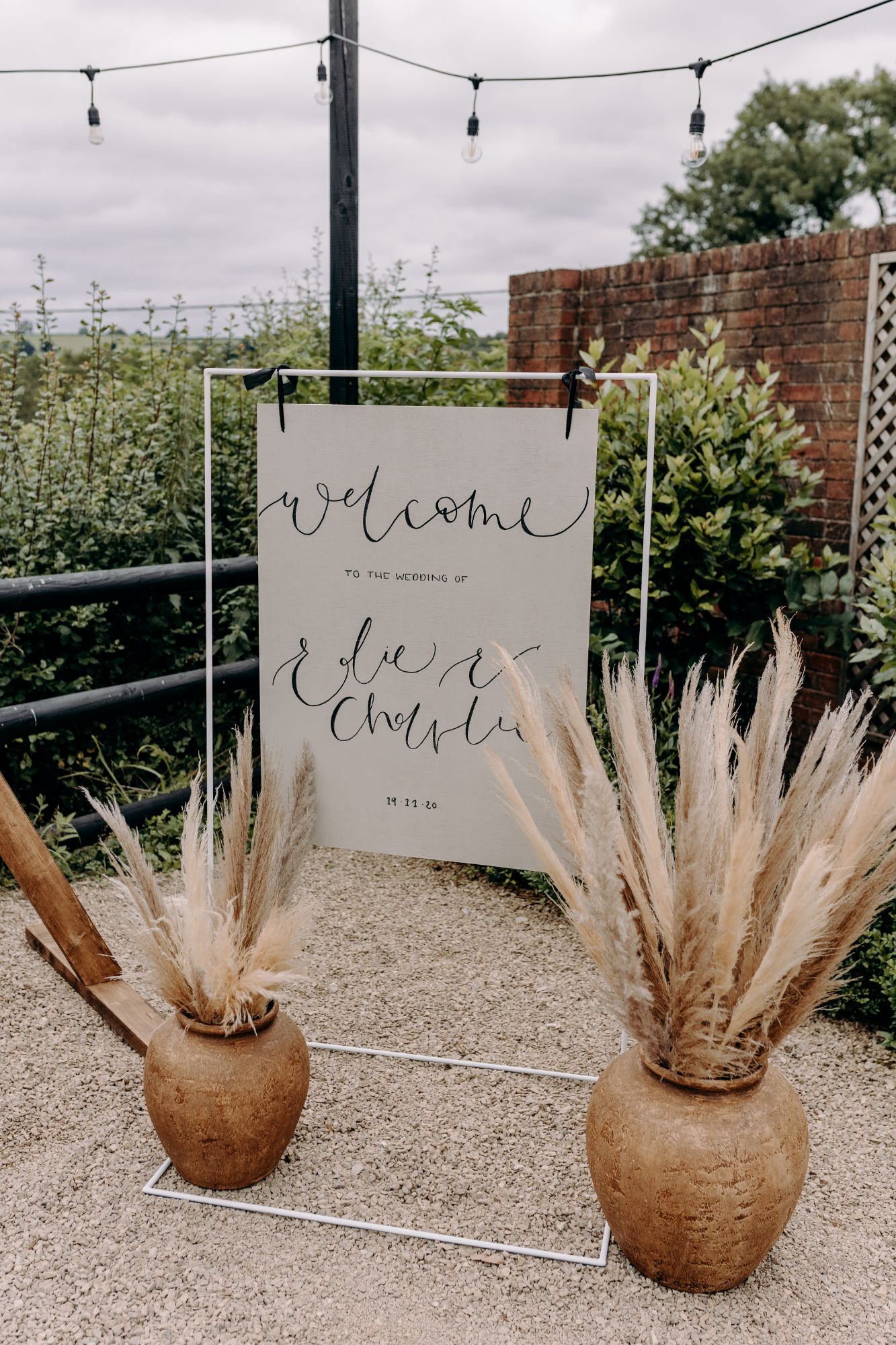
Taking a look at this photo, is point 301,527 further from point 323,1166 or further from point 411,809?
point 323,1166

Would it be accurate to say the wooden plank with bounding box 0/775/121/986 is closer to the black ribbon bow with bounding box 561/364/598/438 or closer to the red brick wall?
the black ribbon bow with bounding box 561/364/598/438

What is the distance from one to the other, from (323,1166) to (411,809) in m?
0.72

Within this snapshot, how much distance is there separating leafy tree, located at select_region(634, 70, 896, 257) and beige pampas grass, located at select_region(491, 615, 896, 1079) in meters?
25.3

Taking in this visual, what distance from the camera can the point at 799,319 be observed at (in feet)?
14.1

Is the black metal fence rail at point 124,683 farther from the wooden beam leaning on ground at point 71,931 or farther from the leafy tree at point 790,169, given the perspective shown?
the leafy tree at point 790,169

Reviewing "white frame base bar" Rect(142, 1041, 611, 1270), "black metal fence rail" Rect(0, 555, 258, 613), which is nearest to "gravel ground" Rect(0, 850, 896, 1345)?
"white frame base bar" Rect(142, 1041, 611, 1270)

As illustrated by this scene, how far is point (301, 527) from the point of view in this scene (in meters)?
2.27

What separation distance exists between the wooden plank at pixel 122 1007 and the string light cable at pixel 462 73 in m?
2.72

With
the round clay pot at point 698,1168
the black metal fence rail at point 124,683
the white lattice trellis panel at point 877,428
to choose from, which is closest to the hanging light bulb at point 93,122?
the black metal fence rail at point 124,683

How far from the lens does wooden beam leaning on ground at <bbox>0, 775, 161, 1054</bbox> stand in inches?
93.0

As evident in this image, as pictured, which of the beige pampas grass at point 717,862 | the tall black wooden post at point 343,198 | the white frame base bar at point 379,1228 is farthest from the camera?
the tall black wooden post at point 343,198

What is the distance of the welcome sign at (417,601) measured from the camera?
2.13 metres

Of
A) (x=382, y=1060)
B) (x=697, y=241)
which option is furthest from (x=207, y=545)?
(x=697, y=241)

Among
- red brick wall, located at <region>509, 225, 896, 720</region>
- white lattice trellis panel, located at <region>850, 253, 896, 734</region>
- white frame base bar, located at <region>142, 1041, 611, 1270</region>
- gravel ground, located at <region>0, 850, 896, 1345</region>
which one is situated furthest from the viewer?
red brick wall, located at <region>509, 225, 896, 720</region>
